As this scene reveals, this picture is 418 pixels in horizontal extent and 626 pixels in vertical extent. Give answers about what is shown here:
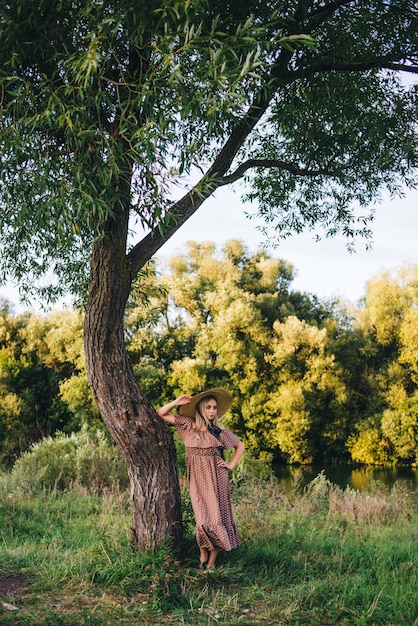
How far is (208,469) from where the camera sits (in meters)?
6.21

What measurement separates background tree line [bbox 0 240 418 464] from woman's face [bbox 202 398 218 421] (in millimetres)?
18735

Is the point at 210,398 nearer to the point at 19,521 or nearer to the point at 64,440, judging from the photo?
the point at 19,521

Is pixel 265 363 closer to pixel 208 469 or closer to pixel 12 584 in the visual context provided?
pixel 208 469

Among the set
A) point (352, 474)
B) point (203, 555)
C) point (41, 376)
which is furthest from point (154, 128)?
point (41, 376)

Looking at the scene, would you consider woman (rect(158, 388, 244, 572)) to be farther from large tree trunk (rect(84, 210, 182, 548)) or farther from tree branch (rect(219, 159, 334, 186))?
tree branch (rect(219, 159, 334, 186))

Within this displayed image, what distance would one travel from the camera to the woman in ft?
19.6

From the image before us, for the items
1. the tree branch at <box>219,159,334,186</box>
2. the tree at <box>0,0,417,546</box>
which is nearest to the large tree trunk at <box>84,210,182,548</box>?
the tree at <box>0,0,417,546</box>

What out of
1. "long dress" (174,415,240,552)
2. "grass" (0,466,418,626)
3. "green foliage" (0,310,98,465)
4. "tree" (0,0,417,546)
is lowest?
"grass" (0,466,418,626)

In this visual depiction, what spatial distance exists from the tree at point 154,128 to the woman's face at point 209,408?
1.46 ft

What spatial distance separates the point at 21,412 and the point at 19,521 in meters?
20.9

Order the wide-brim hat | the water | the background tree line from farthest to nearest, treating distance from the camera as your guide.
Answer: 1. the background tree line
2. the water
3. the wide-brim hat

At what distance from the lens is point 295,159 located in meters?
8.64

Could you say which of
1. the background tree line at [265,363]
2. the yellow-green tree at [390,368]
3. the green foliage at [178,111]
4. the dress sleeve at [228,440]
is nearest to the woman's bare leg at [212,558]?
the dress sleeve at [228,440]

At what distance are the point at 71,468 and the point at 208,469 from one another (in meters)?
6.15
